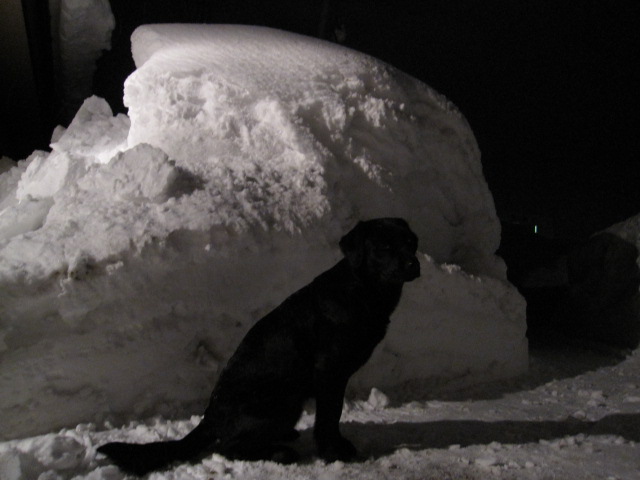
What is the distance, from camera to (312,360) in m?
2.37

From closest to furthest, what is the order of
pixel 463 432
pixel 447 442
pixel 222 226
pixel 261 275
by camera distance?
pixel 447 442 → pixel 463 432 → pixel 222 226 → pixel 261 275

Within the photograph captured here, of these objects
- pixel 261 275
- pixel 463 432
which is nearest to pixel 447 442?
pixel 463 432

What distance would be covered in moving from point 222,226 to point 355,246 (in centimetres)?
99

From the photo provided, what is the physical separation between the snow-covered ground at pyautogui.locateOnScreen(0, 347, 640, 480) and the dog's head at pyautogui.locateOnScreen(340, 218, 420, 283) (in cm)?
87

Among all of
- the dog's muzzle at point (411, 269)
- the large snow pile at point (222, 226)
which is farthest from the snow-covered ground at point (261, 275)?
the dog's muzzle at point (411, 269)

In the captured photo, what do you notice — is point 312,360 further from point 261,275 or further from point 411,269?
point 261,275

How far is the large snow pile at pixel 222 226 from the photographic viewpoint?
103 inches

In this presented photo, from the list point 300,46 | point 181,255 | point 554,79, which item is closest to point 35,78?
point 300,46

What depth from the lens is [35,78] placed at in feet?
27.3

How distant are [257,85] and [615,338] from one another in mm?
5013

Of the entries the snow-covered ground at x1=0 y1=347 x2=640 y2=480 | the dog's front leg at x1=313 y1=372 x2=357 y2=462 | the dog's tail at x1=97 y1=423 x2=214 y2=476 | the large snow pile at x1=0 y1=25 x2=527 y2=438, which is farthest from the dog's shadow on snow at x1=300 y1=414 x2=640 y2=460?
the large snow pile at x1=0 y1=25 x2=527 y2=438

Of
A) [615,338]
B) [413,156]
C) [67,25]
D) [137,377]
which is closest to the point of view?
[137,377]

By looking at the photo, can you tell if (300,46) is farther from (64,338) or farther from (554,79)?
(554,79)

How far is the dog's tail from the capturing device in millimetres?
2113
